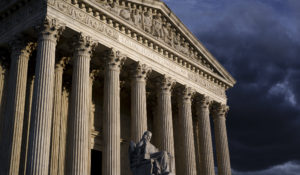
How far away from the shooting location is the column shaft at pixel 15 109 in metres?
20.4

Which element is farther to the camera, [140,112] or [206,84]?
[206,84]

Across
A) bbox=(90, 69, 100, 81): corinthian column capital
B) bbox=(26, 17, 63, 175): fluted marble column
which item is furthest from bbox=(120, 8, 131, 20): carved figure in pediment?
bbox=(26, 17, 63, 175): fluted marble column

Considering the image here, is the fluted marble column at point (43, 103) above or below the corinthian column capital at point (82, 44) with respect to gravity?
below

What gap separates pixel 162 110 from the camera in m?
28.1

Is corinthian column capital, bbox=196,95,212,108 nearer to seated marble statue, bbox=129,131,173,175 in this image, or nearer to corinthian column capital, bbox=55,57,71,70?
corinthian column capital, bbox=55,57,71,70

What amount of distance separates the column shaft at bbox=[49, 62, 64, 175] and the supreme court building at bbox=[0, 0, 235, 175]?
0.22 feet

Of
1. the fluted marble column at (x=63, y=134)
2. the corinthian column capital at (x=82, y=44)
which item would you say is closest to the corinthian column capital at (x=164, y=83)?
the fluted marble column at (x=63, y=134)

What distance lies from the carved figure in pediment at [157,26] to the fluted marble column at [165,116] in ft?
11.2

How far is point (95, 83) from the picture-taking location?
30656mm

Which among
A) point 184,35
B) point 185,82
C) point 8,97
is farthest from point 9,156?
point 184,35

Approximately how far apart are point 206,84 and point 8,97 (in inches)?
707

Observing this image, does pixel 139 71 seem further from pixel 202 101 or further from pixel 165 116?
pixel 202 101

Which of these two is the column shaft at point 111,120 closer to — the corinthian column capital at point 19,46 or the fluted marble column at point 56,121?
the fluted marble column at point 56,121

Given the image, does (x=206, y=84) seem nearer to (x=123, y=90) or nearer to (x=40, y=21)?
(x=123, y=90)
